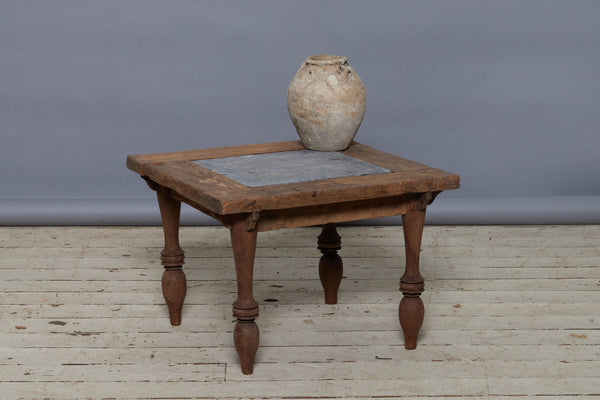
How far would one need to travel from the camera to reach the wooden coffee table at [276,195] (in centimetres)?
321

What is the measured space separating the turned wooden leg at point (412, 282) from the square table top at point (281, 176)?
12 centimetres

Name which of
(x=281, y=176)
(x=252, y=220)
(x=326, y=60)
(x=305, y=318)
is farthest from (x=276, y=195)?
(x=305, y=318)

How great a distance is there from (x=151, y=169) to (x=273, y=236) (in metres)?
1.44

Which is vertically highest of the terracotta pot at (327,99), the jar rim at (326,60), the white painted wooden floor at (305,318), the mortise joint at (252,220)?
the jar rim at (326,60)

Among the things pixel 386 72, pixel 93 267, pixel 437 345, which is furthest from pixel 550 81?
pixel 93 267

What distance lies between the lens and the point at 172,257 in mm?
3748

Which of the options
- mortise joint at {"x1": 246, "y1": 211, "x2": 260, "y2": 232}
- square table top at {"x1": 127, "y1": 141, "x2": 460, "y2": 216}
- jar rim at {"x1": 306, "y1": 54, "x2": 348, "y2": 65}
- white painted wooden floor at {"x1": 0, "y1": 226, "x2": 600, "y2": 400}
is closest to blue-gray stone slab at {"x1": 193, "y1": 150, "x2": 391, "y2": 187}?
square table top at {"x1": 127, "y1": 141, "x2": 460, "y2": 216}

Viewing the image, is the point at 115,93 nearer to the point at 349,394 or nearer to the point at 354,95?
the point at 354,95

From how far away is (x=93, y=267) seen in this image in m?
4.47

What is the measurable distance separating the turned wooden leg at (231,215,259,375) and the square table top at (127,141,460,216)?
10 centimetres

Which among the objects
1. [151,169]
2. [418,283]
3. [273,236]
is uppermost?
[151,169]

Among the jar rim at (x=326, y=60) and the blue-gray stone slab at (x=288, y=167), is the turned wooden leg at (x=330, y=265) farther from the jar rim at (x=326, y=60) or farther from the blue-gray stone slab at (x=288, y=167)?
the jar rim at (x=326, y=60)

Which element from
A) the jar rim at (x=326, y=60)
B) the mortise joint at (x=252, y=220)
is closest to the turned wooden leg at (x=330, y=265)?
the jar rim at (x=326, y=60)

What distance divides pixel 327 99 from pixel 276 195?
2.12 ft
